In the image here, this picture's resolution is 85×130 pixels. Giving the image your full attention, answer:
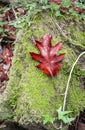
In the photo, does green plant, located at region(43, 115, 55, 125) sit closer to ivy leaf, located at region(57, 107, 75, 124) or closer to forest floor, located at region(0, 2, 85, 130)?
ivy leaf, located at region(57, 107, 75, 124)

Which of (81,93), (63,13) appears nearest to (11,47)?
(63,13)

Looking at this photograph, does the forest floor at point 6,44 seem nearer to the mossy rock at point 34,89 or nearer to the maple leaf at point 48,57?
the mossy rock at point 34,89

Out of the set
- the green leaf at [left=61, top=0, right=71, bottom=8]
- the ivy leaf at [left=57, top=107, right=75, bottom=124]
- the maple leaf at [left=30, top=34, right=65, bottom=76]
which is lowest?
the ivy leaf at [left=57, top=107, right=75, bottom=124]

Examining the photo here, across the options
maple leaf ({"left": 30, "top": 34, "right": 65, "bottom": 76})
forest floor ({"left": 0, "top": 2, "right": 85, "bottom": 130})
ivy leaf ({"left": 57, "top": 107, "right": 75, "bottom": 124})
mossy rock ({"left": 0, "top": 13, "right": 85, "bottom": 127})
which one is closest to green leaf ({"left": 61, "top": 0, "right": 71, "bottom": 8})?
mossy rock ({"left": 0, "top": 13, "right": 85, "bottom": 127})

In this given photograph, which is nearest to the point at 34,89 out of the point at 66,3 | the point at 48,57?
the point at 48,57

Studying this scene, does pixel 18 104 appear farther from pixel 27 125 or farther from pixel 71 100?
pixel 71 100

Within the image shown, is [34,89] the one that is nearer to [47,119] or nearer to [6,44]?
[47,119]

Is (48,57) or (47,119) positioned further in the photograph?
(48,57)
